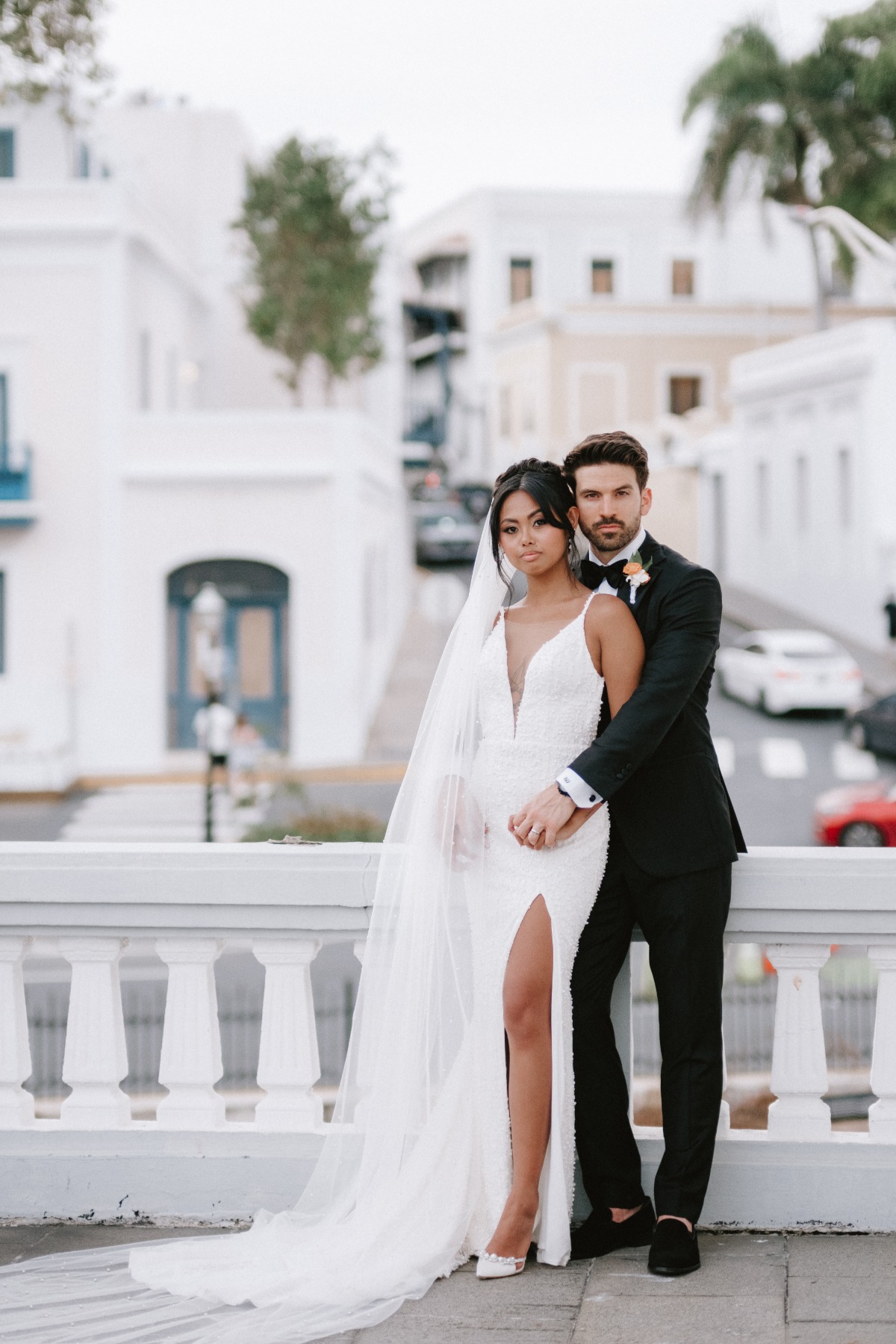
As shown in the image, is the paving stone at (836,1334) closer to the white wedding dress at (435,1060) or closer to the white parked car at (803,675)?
the white wedding dress at (435,1060)

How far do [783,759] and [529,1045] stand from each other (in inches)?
813

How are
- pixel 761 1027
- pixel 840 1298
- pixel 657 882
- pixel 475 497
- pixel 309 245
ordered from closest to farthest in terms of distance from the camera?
pixel 840 1298 < pixel 657 882 < pixel 761 1027 < pixel 309 245 < pixel 475 497

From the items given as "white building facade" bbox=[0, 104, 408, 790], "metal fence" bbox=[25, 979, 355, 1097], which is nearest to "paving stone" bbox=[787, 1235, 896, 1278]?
"metal fence" bbox=[25, 979, 355, 1097]

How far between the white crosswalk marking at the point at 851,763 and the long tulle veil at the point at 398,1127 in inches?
782

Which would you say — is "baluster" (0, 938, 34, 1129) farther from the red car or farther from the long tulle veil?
the red car

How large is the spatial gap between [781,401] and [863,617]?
5.86 meters

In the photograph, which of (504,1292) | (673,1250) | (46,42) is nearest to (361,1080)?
(504,1292)

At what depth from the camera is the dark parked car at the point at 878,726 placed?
22.9m

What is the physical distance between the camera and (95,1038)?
374cm

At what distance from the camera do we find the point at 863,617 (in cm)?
3012

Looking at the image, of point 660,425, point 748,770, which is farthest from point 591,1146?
point 660,425

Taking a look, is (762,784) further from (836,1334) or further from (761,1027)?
(836,1334)

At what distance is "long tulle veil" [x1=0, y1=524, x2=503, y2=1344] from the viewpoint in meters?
3.31

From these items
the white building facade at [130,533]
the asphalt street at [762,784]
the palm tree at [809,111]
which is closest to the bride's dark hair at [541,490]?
the asphalt street at [762,784]
